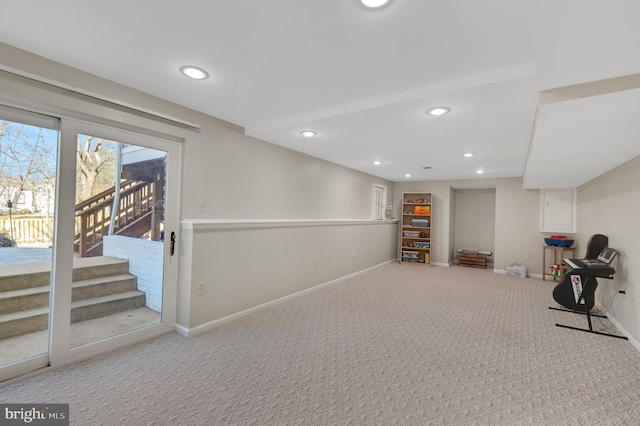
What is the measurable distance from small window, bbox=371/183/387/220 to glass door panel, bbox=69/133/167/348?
188 inches

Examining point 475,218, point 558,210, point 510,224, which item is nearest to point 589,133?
point 558,210

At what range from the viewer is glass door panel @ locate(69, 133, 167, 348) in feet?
7.75

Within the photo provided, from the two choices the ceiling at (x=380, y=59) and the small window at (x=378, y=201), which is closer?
the ceiling at (x=380, y=59)

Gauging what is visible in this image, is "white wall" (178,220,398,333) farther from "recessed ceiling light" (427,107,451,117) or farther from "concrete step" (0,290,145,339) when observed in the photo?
"recessed ceiling light" (427,107,451,117)

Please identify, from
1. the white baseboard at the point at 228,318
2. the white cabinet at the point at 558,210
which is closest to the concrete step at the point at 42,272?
the white baseboard at the point at 228,318

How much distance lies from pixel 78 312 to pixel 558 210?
7.59m

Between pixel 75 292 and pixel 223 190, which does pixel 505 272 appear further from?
pixel 75 292

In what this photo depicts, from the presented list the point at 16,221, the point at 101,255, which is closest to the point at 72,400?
the point at 101,255

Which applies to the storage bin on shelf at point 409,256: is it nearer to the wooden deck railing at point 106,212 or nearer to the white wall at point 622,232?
the white wall at point 622,232

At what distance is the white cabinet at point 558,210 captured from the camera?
5672 millimetres

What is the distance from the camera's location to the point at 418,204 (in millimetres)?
7184

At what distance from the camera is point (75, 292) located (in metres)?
2.33

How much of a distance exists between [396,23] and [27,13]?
1.95 metres

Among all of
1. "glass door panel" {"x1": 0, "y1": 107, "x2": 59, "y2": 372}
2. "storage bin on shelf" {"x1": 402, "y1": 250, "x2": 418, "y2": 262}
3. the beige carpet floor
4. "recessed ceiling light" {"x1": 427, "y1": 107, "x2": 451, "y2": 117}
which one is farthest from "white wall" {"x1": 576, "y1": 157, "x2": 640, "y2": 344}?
"glass door panel" {"x1": 0, "y1": 107, "x2": 59, "y2": 372}
